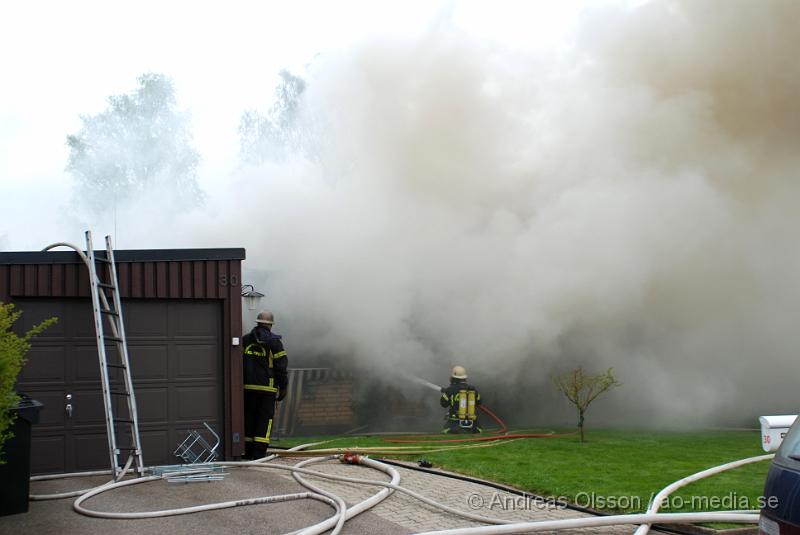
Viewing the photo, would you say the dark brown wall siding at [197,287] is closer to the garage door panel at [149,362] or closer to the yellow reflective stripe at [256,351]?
the yellow reflective stripe at [256,351]

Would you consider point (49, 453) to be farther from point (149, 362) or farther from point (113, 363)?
point (149, 362)

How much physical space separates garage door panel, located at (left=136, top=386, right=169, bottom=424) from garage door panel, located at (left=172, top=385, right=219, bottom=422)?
118 millimetres

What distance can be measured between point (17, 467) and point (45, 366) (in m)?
2.44

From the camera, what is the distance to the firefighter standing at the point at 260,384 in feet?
31.0

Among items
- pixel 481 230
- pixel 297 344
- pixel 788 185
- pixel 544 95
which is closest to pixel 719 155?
pixel 788 185

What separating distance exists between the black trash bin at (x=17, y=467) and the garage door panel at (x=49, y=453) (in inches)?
86.3

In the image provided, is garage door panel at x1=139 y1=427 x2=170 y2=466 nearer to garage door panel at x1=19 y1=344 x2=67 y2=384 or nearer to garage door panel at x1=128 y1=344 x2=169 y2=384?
garage door panel at x1=128 y1=344 x2=169 y2=384

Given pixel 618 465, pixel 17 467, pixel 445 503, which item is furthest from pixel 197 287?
pixel 618 465

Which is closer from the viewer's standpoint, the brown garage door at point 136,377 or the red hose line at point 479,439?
the brown garage door at point 136,377

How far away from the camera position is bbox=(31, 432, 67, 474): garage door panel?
27.7 ft

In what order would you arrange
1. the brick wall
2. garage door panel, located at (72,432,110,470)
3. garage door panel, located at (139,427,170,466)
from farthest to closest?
the brick wall, garage door panel, located at (139,427,170,466), garage door panel, located at (72,432,110,470)

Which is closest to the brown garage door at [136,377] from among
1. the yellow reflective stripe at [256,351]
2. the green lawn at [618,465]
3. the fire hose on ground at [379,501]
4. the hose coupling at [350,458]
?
the yellow reflective stripe at [256,351]

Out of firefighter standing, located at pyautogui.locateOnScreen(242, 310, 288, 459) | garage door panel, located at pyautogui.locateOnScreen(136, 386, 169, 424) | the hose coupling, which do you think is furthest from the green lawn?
garage door panel, located at pyautogui.locateOnScreen(136, 386, 169, 424)

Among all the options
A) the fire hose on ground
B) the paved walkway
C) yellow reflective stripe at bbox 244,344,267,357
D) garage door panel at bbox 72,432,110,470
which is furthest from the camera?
yellow reflective stripe at bbox 244,344,267,357
